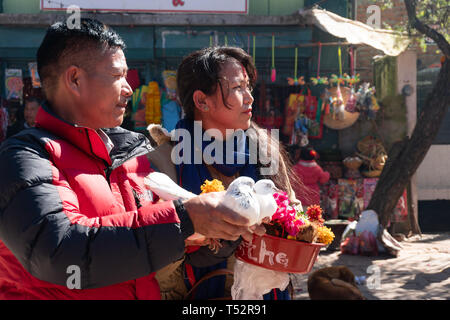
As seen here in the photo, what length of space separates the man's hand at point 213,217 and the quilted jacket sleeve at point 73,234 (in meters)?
0.03

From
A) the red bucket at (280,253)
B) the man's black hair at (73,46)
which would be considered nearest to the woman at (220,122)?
the red bucket at (280,253)

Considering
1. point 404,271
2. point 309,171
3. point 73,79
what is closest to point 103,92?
point 73,79

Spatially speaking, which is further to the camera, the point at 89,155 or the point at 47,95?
the point at 47,95

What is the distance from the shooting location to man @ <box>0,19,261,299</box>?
1166mm

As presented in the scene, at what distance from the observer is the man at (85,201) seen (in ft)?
3.83

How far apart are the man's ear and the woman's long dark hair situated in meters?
0.86

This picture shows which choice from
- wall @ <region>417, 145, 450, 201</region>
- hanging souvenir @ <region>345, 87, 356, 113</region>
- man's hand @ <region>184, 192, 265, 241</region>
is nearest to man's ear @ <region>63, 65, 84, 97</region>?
man's hand @ <region>184, 192, 265, 241</region>

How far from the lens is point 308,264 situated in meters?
1.64

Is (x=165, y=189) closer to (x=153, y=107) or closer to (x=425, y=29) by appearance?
(x=153, y=107)

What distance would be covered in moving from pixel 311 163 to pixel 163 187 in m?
6.91

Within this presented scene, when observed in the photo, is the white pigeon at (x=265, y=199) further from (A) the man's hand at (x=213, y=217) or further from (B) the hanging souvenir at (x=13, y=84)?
(B) the hanging souvenir at (x=13, y=84)

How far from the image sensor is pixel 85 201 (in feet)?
4.48
